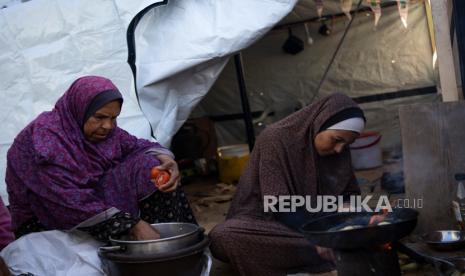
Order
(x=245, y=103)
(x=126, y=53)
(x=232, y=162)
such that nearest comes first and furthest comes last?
1. (x=126, y=53)
2. (x=245, y=103)
3. (x=232, y=162)

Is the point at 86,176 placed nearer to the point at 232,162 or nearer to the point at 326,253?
the point at 326,253

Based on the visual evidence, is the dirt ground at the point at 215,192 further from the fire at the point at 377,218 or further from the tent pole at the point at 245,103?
the fire at the point at 377,218

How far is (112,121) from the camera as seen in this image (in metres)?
3.27

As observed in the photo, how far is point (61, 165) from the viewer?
301 cm

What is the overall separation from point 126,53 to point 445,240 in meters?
2.60

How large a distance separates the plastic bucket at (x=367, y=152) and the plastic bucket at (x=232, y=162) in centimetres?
112

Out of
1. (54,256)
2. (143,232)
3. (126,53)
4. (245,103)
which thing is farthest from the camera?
(245,103)

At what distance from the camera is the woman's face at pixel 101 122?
3.19 metres

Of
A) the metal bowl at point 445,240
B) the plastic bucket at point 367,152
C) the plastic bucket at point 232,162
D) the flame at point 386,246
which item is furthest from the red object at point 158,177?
the plastic bucket at point 367,152

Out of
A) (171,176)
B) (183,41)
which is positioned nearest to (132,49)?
(183,41)

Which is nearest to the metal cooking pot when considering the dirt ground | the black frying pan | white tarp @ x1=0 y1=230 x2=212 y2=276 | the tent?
white tarp @ x1=0 y1=230 x2=212 y2=276

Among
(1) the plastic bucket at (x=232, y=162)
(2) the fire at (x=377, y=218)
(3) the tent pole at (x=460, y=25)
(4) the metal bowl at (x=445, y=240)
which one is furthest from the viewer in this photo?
(1) the plastic bucket at (x=232, y=162)

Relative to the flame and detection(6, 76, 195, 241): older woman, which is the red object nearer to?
detection(6, 76, 195, 241): older woman

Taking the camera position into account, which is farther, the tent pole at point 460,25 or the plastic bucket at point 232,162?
the plastic bucket at point 232,162
